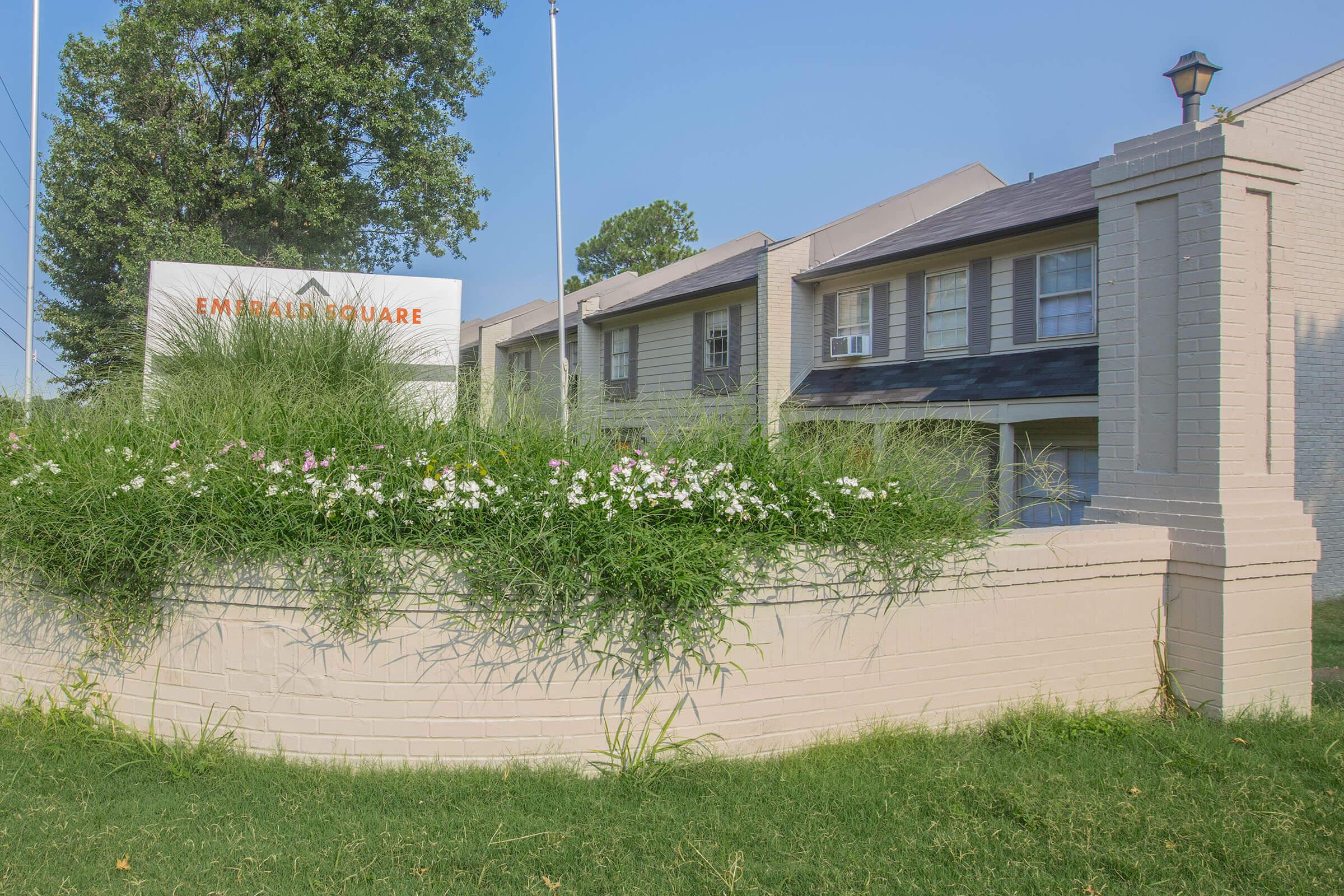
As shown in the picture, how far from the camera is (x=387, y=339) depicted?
7.22 metres

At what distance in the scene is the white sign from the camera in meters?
7.16

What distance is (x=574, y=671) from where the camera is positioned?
4273 mm

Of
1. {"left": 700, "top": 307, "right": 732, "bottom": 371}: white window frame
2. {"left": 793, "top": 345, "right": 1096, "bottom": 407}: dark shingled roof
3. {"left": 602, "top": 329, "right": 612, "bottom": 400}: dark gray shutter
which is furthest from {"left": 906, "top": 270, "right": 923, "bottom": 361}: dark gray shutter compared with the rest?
{"left": 602, "top": 329, "right": 612, "bottom": 400}: dark gray shutter

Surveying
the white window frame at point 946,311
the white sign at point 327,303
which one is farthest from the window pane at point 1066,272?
the white sign at point 327,303

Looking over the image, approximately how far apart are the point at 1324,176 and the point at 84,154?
22.4 meters

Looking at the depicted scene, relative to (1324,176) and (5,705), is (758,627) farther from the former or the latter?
(1324,176)

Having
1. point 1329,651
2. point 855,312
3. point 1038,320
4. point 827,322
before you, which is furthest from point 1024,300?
point 1329,651

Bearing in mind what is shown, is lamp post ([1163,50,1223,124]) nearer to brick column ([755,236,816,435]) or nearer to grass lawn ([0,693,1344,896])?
grass lawn ([0,693,1344,896])

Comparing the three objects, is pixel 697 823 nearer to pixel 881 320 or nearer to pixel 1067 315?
pixel 1067 315

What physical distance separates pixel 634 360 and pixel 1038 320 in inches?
391

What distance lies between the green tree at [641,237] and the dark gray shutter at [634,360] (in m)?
30.4

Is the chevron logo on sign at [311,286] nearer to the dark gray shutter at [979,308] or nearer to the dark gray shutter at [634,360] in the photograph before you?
the dark gray shutter at [979,308]

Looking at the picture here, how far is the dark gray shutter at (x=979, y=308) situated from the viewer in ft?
43.9

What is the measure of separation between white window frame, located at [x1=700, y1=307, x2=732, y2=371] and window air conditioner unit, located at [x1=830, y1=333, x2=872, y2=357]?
110 inches
